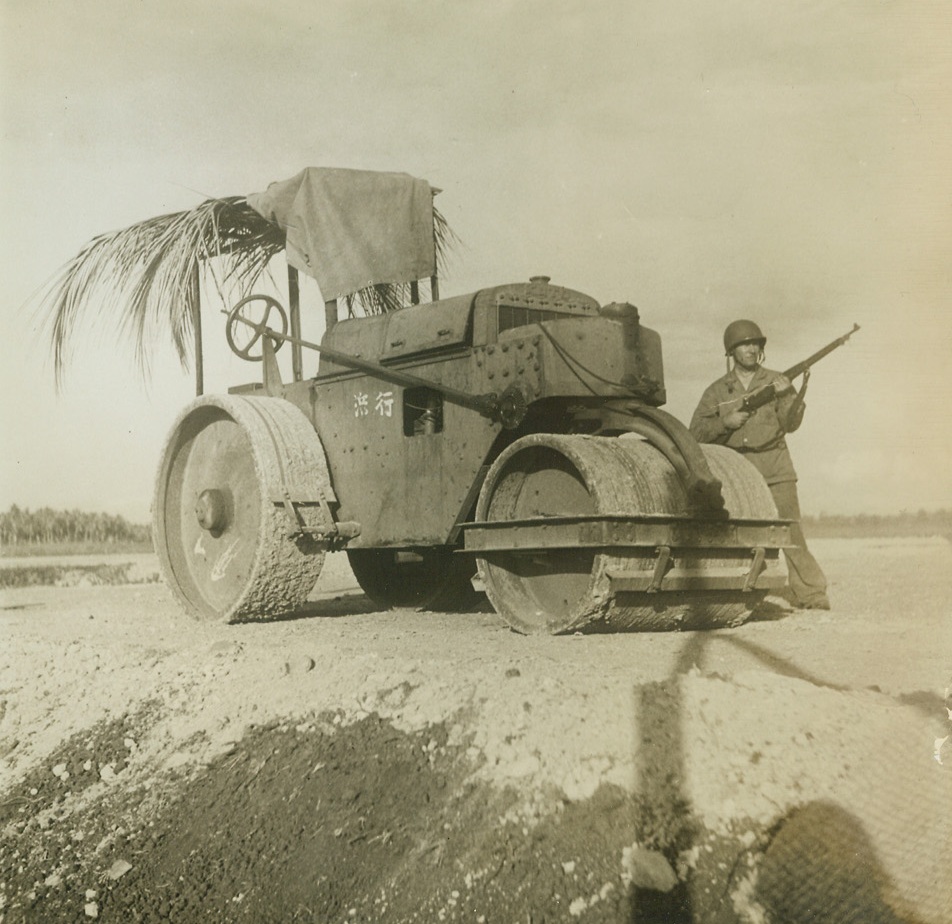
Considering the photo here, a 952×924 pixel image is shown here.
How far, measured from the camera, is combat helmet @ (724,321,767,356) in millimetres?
7957

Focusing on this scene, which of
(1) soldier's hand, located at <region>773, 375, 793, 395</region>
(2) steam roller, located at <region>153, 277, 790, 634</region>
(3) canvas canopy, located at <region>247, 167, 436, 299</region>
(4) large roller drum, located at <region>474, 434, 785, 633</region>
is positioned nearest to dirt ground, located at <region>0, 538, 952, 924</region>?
(4) large roller drum, located at <region>474, 434, 785, 633</region>

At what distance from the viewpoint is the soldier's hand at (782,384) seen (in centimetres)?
779

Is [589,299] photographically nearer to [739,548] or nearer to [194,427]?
[739,548]

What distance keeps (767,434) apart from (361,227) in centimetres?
332

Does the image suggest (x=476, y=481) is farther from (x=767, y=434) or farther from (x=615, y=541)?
(x=767, y=434)

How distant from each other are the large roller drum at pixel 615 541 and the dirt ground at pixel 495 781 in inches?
9.0

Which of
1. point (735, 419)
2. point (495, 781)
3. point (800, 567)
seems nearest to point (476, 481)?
point (735, 419)

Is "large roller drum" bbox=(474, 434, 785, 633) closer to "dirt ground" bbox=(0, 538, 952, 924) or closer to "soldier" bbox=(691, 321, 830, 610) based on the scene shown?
"dirt ground" bbox=(0, 538, 952, 924)

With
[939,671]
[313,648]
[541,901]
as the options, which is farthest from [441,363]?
[541,901]

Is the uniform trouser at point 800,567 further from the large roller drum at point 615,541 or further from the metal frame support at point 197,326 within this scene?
the metal frame support at point 197,326

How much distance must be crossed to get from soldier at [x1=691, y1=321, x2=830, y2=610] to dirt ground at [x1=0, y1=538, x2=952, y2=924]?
4.22 feet

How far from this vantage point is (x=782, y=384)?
7789 millimetres

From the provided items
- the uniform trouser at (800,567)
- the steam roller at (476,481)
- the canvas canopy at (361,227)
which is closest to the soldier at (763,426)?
the uniform trouser at (800,567)

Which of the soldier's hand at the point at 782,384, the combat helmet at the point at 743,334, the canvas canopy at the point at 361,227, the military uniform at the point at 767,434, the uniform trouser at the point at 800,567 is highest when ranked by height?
the canvas canopy at the point at 361,227
